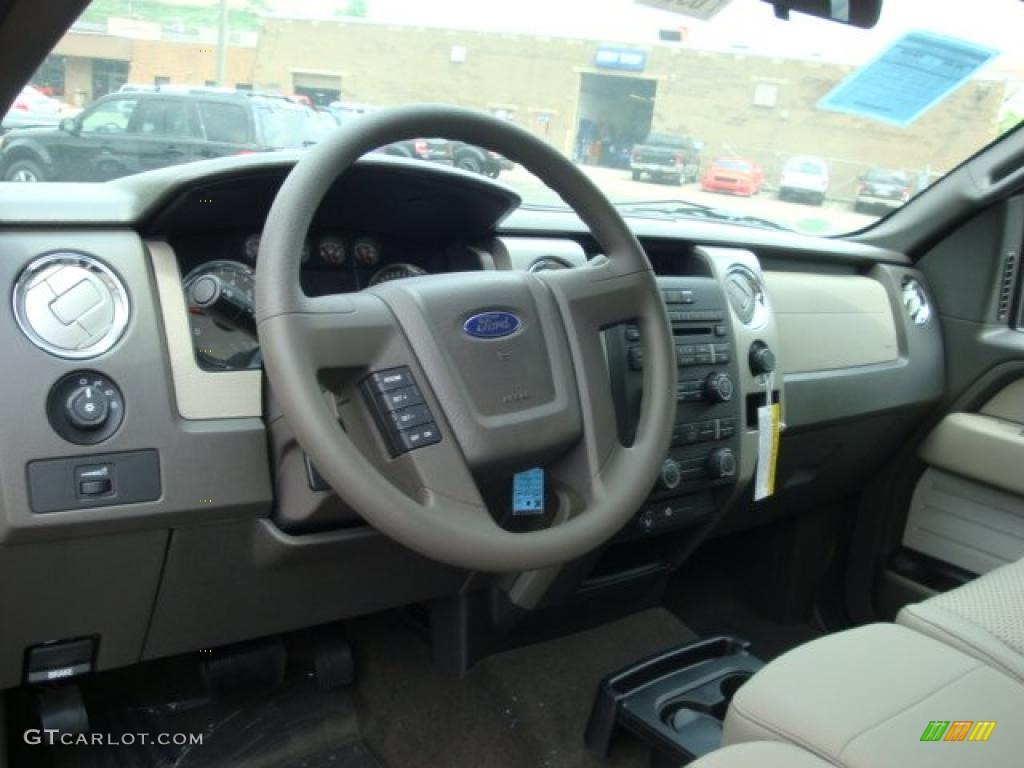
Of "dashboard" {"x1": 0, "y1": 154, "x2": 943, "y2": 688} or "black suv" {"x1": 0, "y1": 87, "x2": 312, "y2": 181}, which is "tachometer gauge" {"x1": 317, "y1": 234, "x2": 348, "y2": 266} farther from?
"black suv" {"x1": 0, "y1": 87, "x2": 312, "y2": 181}

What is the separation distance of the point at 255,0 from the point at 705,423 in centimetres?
118

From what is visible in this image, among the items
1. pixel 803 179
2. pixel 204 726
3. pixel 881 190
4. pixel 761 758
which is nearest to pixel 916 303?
pixel 881 190

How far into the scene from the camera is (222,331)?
1437mm

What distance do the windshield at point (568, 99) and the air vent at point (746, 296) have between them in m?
0.29

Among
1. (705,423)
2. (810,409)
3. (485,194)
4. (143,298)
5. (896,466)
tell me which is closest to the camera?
(143,298)

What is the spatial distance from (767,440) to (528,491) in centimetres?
88

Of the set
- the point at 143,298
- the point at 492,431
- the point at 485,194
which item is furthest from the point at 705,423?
the point at 143,298

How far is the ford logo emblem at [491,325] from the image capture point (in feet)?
4.06

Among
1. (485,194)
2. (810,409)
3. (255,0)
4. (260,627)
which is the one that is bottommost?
(260,627)

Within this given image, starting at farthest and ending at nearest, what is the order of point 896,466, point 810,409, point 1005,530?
point 896,466 < point 1005,530 < point 810,409

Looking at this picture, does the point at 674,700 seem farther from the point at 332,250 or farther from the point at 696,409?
the point at 332,250

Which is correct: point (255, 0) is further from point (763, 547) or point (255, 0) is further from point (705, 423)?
point (763, 547)

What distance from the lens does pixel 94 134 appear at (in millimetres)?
1479

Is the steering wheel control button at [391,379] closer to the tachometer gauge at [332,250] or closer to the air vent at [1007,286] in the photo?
the tachometer gauge at [332,250]
